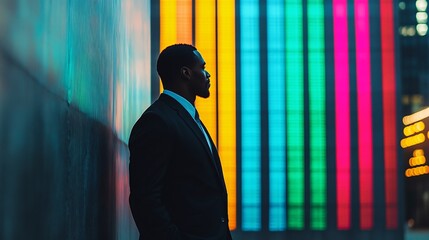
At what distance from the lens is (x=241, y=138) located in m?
41.8

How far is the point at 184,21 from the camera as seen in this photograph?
41.3 m

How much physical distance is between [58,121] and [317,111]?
39.4 m

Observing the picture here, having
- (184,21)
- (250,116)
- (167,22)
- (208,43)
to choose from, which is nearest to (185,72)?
(167,22)

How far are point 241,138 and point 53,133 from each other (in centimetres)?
3852

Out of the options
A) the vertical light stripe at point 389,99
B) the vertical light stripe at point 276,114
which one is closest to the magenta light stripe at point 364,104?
the vertical light stripe at point 389,99

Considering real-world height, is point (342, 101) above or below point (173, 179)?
below

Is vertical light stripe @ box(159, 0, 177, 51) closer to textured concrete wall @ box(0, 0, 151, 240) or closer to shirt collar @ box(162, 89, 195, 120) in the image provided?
textured concrete wall @ box(0, 0, 151, 240)

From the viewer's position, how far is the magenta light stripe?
42.0 m

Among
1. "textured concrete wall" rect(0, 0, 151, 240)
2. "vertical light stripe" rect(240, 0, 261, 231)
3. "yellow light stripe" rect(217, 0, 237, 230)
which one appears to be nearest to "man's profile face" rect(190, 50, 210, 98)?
"textured concrete wall" rect(0, 0, 151, 240)

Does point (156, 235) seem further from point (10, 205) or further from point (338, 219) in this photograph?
point (338, 219)

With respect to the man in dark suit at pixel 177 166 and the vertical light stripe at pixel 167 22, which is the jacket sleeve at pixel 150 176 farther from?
the vertical light stripe at pixel 167 22

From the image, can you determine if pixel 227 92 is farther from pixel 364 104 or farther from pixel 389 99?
pixel 389 99

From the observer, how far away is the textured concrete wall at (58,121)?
2.62 m

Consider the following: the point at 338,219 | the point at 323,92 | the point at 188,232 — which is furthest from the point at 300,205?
the point at 188,232
